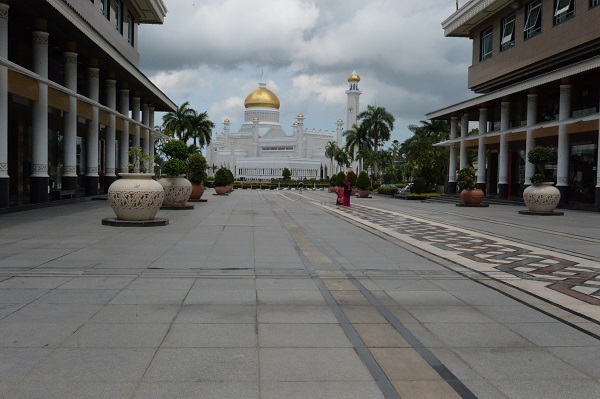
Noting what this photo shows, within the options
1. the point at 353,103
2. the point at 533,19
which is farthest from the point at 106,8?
the point at 353,103

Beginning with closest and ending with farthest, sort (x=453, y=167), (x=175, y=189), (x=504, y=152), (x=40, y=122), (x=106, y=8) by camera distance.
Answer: (x=40, y=122) < (x=175, y=189) < (x=106, y=8) < (x=504, y=152) < (x=453, y=167)

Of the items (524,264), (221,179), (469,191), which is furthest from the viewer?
(221,179)

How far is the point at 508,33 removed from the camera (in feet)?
118

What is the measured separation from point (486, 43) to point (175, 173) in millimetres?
27540

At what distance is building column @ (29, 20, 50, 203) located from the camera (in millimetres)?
20672

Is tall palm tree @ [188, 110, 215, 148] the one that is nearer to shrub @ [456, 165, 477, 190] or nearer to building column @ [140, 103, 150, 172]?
building column @ [140, 103, 150, 172]

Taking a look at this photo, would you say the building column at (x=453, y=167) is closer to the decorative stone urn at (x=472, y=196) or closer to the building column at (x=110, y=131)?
the decorative stone urn at (x=472, y=196)

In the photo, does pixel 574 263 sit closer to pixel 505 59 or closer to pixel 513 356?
pixel 513 356

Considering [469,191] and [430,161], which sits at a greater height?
[430,161]

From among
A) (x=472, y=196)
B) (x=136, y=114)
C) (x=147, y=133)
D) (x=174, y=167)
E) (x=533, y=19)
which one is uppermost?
(x=533, y=19)

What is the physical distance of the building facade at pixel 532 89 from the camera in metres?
27.8

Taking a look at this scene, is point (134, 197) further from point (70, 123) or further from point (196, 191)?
point (196, 191)

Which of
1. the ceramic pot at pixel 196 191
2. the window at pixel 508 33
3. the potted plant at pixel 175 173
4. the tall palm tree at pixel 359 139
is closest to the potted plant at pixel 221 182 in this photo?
the ceramic pot at pixel 196 191

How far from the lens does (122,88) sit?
33.6 metres
